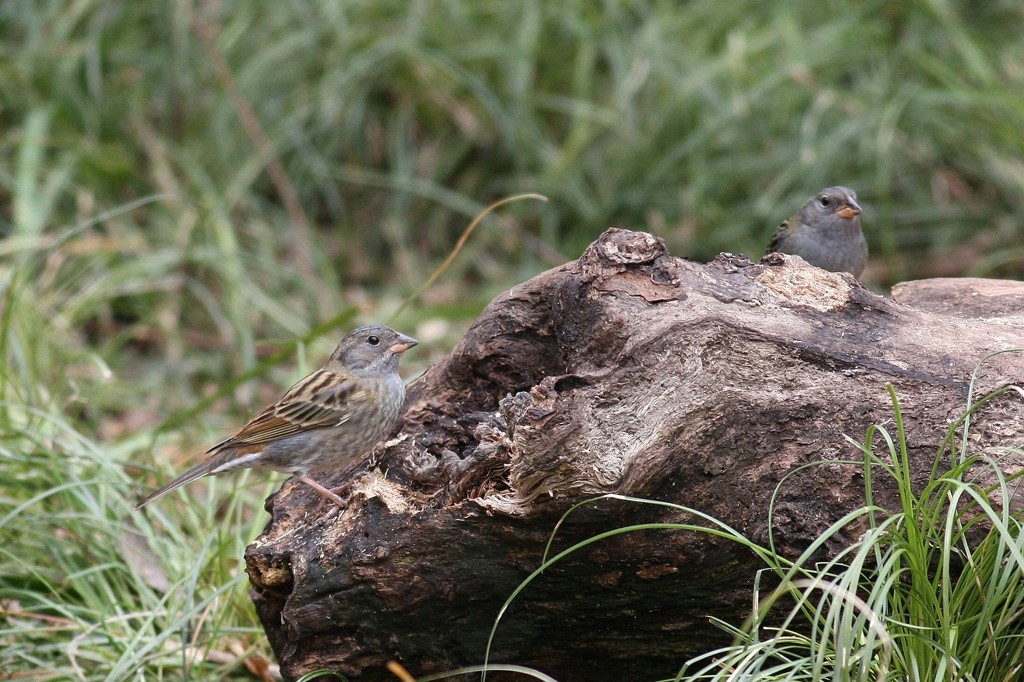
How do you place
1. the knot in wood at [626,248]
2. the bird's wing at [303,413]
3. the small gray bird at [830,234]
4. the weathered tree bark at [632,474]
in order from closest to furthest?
the weathered tree bark at [632,474] → the knot in wood at [626,248] → the bird's wing at [303,413] → the small gray bird at [830,234]

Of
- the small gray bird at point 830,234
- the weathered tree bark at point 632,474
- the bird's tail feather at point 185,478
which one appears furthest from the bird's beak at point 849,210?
the bird's tail feather at point 185,478

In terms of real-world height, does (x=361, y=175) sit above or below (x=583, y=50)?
below

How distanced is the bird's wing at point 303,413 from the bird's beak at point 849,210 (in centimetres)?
230

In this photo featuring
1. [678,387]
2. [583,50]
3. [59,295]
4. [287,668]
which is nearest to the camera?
[678,387]

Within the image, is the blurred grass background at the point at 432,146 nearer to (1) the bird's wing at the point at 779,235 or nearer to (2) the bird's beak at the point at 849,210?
(1) the bird's wing at the point at 779,235

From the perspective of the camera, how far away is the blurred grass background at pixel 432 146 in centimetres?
753

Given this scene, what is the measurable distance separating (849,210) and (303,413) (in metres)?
2.52

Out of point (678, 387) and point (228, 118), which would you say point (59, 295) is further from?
point (678, 387)

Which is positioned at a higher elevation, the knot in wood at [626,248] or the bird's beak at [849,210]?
the knot in wood at [626,248]

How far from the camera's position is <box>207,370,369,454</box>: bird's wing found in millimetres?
4230

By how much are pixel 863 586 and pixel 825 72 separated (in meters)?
6.02

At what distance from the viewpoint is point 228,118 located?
27.0 ft

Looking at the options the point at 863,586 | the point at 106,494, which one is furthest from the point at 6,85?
the point at 863,586

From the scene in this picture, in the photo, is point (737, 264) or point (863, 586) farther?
point (737, 264)
